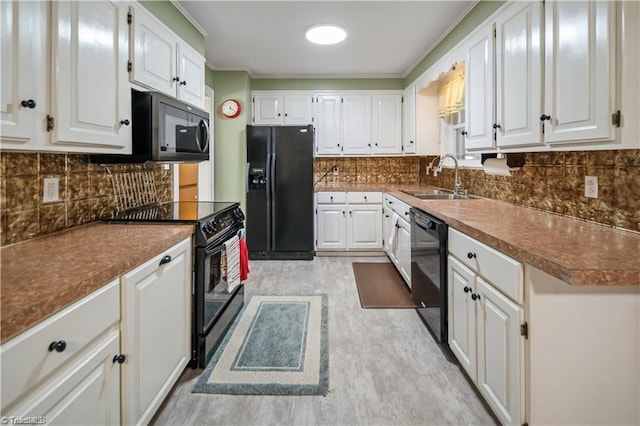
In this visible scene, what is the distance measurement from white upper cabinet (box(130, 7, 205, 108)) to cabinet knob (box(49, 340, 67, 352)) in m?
1.49

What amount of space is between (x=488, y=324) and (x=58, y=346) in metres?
1.66

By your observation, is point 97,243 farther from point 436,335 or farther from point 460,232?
point 436,335

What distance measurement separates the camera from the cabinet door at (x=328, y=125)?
203 inches

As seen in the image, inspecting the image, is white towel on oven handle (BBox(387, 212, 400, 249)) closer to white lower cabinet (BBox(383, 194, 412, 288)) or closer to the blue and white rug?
white lower cabinet (BBox(383, 194, 412, 288))

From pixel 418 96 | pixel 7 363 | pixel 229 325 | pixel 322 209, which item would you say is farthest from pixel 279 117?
pixel 7 363

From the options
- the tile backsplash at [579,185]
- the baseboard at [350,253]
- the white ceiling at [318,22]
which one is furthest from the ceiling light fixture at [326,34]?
the baseboard at [350,253]

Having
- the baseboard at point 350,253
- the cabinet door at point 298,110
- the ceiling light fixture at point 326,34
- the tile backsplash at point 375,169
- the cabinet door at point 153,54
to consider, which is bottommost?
the baseboard at point 350,253

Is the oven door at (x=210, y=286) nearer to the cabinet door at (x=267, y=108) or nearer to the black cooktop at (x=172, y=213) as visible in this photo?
the black cooktop at (x=172, y=213)

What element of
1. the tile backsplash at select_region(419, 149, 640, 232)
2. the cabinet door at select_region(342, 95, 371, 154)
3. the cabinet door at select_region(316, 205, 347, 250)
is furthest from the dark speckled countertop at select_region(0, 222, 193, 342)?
the cabinet door at select_region(342, 95, 371, 154)

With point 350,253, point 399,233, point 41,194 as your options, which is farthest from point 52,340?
point 350,253

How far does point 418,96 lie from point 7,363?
4.51 metres

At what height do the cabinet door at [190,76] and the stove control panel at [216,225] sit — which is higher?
the cabinet door at [190,76]

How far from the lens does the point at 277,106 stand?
514 cm

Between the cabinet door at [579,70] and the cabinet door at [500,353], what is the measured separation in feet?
2.59
